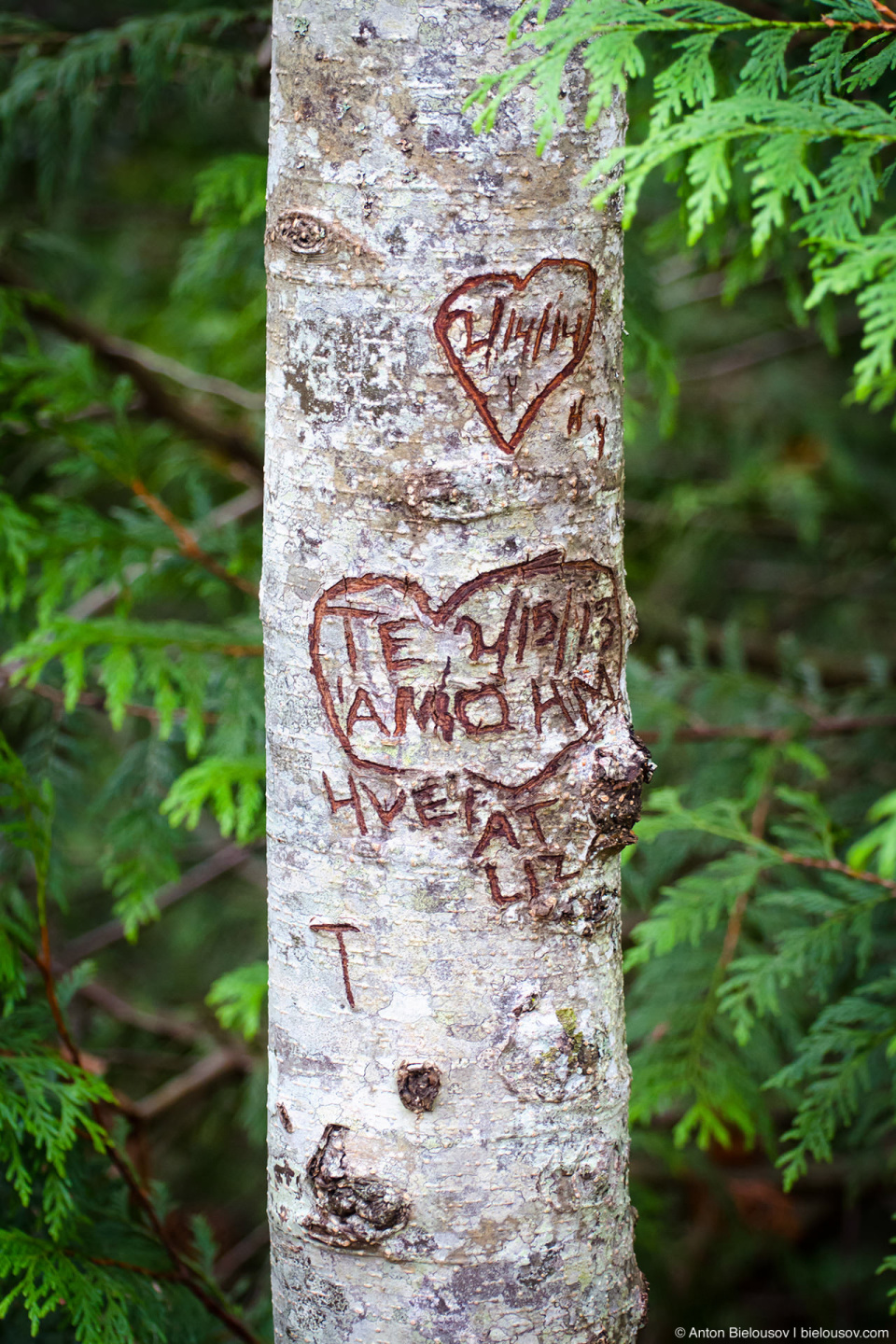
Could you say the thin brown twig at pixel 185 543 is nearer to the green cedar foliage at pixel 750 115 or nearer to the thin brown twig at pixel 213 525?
the thin brown twig at pixel 213 525

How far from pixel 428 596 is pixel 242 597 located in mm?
1884

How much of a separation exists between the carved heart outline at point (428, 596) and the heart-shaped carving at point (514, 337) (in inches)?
4.8

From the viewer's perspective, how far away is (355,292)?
109 cm

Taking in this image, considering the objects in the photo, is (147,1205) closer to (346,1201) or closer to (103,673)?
(346,1201)

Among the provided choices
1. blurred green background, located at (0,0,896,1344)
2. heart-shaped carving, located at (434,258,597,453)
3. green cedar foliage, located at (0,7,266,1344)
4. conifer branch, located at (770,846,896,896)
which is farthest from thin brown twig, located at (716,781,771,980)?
heart-shaped carving, located at (434,258,597,453)

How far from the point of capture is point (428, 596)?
3.64 feet

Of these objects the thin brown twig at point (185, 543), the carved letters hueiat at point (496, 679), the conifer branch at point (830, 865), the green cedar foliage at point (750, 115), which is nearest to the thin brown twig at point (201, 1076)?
the thin brown twig at point (185, 543)

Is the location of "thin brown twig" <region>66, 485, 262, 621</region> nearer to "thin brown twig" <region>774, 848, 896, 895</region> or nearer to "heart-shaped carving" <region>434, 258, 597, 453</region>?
"thin brown twig" <region>774, 848, 896, 895</region>

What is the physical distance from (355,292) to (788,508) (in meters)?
3.20

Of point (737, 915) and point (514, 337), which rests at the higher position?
point (514, 337)

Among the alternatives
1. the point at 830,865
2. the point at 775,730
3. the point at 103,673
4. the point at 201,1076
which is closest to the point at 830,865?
the point at 830,865

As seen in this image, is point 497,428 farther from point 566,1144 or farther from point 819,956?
point 819,956

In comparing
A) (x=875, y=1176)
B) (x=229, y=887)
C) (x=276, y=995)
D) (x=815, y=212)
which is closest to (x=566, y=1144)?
(x=276, y=995)

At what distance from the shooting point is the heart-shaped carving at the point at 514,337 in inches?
42.7
